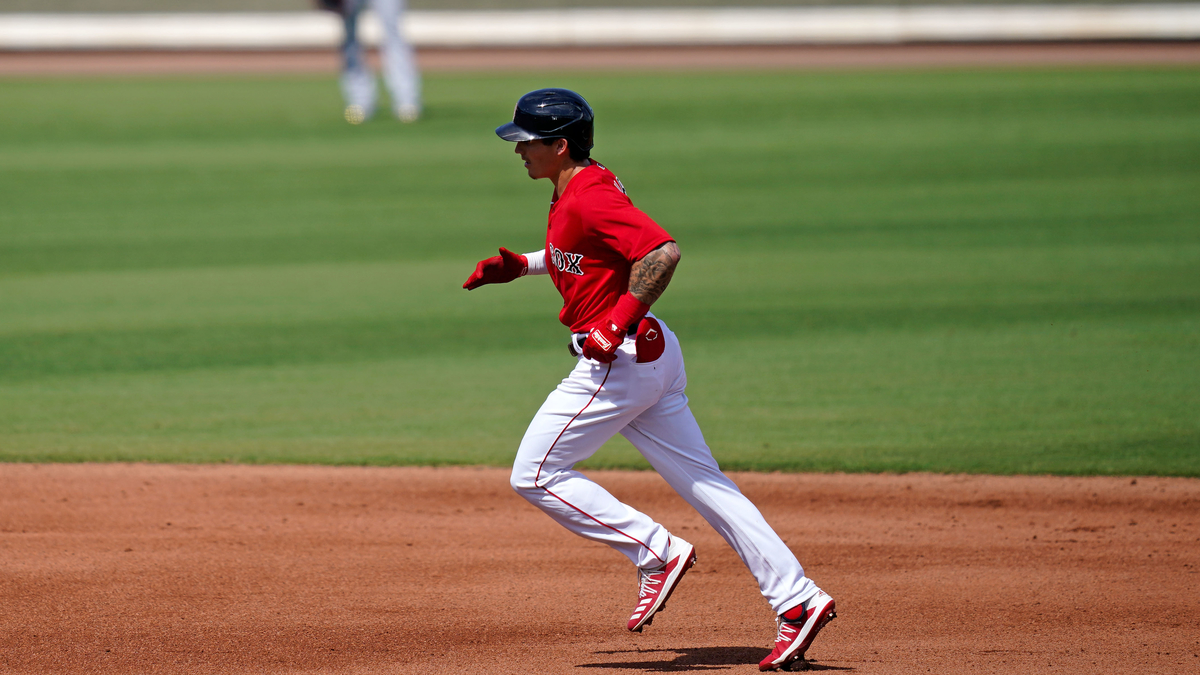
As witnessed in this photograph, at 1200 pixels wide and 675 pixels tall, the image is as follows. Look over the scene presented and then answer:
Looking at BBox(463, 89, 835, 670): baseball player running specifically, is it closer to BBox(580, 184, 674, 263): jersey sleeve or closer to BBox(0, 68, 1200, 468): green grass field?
BBox(580, 184, 674, 263): jersey sleeve

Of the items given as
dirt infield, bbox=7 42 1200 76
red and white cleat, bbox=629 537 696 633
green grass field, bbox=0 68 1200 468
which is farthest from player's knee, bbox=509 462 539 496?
dirt infield, bbox=7 42 1200 76

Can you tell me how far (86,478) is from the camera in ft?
22.2

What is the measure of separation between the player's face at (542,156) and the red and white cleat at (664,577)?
137cm

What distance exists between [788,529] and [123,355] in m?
5.30

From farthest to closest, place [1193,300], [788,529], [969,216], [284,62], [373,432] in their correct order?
[284,62]
[969,216]
[1193,300]
[373,432]
[788,529]

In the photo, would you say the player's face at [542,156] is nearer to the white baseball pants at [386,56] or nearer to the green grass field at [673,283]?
the green grass field at [673,283]

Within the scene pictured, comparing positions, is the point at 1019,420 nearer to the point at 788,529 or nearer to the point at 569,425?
the point at 788,529

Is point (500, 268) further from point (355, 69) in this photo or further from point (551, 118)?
point (355, 69)

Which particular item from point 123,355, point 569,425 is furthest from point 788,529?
point 123,355

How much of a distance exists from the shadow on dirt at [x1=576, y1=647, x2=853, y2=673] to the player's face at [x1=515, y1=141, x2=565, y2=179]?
1.73m

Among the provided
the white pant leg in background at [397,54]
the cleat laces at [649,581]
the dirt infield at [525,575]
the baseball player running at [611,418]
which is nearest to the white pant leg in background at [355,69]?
the white pant leg in background at [397,54]

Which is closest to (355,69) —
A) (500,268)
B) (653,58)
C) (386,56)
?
(386,56)

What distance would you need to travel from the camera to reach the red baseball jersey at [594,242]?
4137 mm

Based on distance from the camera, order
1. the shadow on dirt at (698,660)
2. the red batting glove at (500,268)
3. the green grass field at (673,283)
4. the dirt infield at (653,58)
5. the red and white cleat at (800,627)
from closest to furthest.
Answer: the red and white cleat at (800,627), the shadow on dirt at (698,660), the red batting glove at (500,268), the green grass field at (673,283), the dirt infield at (653,58)
